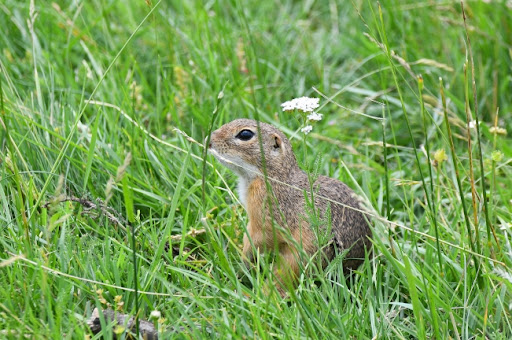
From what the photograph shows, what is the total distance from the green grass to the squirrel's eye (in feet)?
0.88

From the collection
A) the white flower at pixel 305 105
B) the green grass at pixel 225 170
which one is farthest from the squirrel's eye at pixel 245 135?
the white flower at pixel 305 105

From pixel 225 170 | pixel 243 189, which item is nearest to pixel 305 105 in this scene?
pixel 243 189

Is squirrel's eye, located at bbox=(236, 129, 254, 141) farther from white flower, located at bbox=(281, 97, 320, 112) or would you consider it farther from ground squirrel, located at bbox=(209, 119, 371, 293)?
white flower, located at bbox=(281, 97, 320, 112)

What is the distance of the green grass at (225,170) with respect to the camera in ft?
10.4

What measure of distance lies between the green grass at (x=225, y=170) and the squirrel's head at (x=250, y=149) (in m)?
0.15

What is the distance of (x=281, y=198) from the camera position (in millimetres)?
3898

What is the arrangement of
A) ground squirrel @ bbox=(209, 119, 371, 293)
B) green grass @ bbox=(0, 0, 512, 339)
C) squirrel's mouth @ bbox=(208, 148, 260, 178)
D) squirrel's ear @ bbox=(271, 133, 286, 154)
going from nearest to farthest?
1. green grass @ bbox=(0, 0, 512, 339)
2. ground squirrel @ bbox=(209, 119, 371, 293)
3. squirrel's mouth @ bbox=(208, 148, 260, 178)
4. squirrel's ear @ bbox=(271, 133, 286, 154)

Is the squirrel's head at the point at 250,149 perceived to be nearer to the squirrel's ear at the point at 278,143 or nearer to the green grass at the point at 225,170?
the squirrel's ear at the point at 278,143

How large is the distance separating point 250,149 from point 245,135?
86 millimetres

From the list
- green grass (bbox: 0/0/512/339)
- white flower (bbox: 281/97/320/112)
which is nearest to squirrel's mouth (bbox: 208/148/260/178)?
green grass (bbox: 0/0/512/339)

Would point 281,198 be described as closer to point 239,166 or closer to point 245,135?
point 239,166

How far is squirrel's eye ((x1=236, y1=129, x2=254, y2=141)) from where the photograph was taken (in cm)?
402

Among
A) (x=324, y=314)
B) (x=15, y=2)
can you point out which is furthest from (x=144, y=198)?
(x=15, y=2)

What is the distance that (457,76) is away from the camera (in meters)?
5.65
